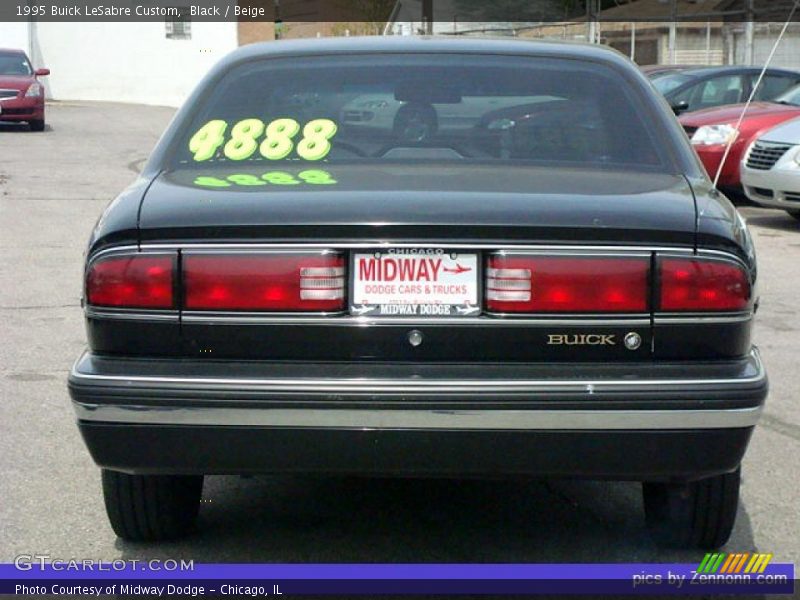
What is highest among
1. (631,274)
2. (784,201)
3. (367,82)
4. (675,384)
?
(367,82)

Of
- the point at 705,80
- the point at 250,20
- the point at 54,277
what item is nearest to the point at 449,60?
the point at 54,277

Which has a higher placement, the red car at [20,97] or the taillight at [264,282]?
the taillight at [264,282]

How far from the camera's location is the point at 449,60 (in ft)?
14.4

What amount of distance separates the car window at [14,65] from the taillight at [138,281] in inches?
874

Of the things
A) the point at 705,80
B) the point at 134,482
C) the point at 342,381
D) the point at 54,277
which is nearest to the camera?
the point at 342,381

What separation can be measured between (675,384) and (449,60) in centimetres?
157

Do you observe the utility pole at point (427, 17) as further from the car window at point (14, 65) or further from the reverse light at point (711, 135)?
the reverse light at point (711, 135)

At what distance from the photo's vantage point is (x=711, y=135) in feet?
43.9

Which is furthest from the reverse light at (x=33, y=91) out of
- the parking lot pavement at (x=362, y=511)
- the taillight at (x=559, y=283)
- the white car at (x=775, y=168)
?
the taillight at (x=559, y=283)

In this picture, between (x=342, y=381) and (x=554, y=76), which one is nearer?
(x=342, y=381)

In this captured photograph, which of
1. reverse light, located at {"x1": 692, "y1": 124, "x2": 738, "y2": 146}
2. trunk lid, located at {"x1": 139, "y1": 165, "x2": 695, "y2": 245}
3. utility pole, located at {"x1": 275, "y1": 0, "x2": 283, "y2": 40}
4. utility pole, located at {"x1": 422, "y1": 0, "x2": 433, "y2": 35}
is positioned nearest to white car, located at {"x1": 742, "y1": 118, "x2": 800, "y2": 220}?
reverse light, located at {"x1": 692, "y1": 124, "x2": 738, "y2": 146}

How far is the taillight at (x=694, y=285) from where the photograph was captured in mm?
3363

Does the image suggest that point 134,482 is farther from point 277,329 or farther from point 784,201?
point 784,201

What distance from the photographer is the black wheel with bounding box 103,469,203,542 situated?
3.85 metres
